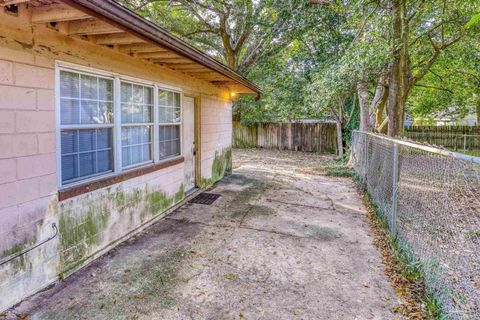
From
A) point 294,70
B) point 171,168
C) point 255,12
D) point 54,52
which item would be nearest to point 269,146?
point 294,70

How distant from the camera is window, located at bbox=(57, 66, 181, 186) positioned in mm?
3277

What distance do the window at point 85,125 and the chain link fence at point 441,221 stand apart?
3.88 m

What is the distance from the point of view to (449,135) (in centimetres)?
1736

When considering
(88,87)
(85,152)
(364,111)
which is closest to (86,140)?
(85,152)

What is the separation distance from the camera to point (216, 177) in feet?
27.3

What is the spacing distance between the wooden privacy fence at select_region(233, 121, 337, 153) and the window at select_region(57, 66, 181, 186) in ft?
40.0

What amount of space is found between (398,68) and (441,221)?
4.52 m

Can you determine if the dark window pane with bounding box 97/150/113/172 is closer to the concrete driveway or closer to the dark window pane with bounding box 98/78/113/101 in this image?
the dark window pane with bounding box 98/78/113/101

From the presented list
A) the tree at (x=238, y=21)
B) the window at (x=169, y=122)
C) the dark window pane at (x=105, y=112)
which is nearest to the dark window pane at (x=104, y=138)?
the dark window pane at (x=105, y=112)

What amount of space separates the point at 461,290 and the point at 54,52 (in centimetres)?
459

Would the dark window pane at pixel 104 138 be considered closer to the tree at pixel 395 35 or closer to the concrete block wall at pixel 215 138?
the concrete block wall at pixel 215 138

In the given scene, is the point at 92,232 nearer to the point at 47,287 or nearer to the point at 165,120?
the point at 47,287

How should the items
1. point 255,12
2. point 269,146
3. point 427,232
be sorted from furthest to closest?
point 269,146
point 255,12
point 427,232

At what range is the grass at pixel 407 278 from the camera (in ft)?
8.84
